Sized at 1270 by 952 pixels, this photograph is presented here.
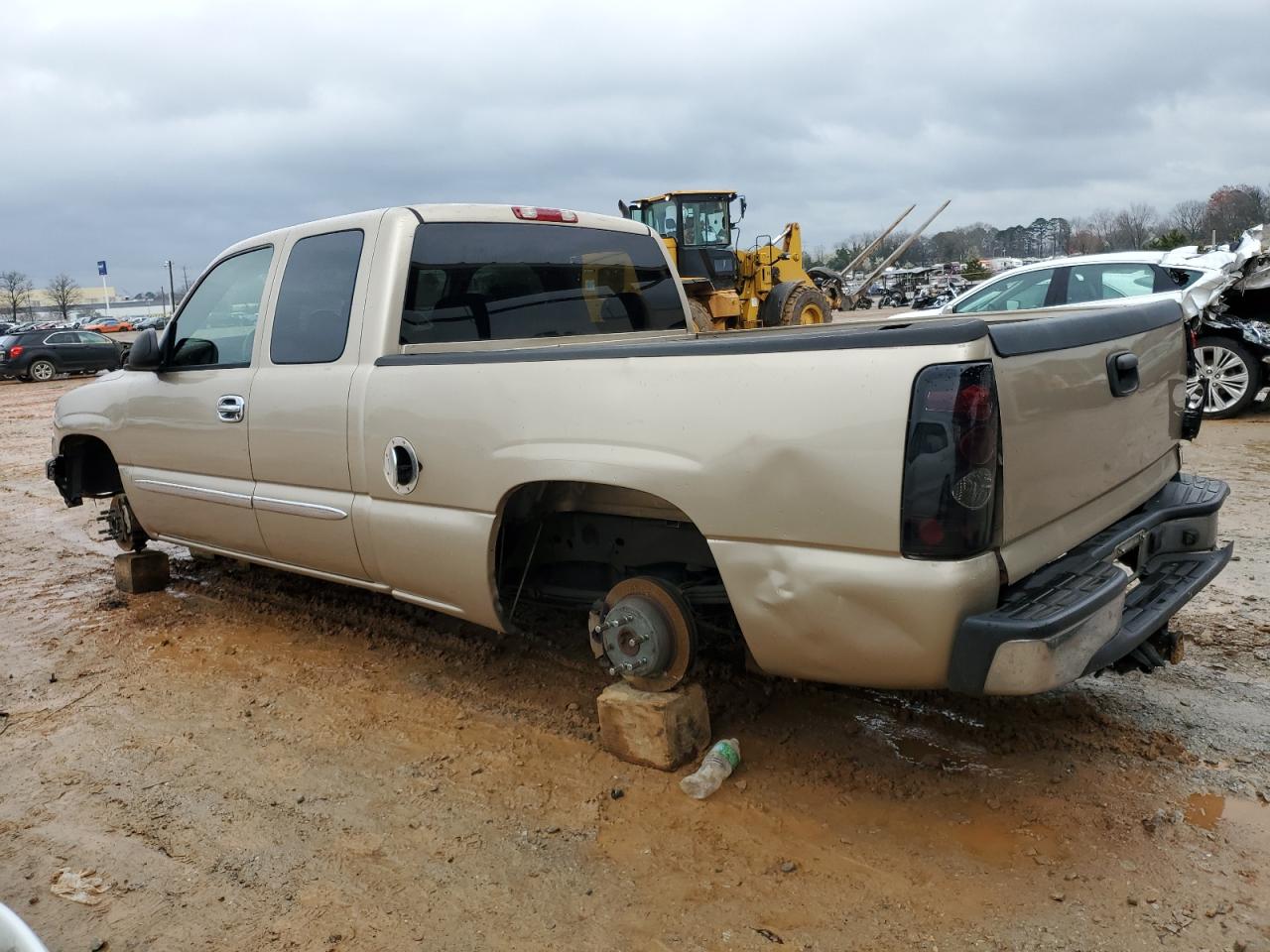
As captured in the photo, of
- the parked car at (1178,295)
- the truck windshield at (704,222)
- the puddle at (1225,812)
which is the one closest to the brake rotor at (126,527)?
the puddle at (1225,812)

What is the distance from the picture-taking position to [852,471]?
253 cm

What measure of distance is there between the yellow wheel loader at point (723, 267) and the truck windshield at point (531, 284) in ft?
40.9

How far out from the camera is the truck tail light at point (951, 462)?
242 centimetres

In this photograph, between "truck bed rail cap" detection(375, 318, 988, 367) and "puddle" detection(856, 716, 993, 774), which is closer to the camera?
"truck bed rail cap" detection(375, 318, 988, 367)

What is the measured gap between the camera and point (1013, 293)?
10.2 m

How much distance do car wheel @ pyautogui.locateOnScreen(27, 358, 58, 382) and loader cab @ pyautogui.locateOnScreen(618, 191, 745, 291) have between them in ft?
56.1

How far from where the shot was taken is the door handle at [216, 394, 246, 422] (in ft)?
14.2

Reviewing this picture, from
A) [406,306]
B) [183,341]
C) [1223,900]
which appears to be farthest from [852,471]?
[183,341]

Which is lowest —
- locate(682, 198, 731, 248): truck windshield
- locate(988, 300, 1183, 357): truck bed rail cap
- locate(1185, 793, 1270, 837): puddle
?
locate(1185, 793, 1270, 837): puddle

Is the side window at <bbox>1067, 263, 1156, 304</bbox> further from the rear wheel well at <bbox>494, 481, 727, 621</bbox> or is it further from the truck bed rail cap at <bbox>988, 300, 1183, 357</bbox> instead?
the rear wheel well at <bbox>494, 481, 727, 621</bbox>

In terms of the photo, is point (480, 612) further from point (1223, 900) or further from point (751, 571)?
point (1223, 900)

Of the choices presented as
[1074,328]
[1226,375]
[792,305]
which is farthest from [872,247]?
[1074,328]

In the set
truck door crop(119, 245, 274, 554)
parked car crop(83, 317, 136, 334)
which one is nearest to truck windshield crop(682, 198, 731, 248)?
truck door crop(119, 245, 274, 554)

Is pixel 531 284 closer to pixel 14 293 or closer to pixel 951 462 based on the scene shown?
pixel 951 462
